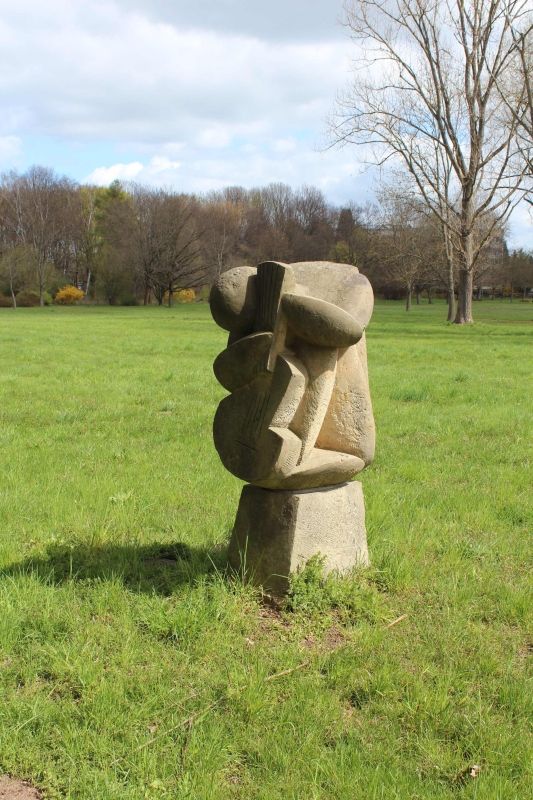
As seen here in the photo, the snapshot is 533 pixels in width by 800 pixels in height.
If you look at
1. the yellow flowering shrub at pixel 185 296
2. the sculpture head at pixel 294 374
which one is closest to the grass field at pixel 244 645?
the sculpture head at pixel 294 374

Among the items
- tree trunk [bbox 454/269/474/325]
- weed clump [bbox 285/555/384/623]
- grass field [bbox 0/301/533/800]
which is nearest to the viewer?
grass field [bbox 0/301/533/800]

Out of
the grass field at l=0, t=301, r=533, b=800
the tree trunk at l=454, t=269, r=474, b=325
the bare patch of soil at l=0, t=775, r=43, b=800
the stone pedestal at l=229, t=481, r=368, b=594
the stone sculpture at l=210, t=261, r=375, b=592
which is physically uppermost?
the tree trunk at l=454, t=269, r=474, b=325

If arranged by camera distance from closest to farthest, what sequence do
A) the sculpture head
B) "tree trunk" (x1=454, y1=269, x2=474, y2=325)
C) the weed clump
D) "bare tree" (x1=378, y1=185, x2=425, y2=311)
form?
the sculpture head, the weed clump, "tree trunk" (x1=454, y1=269, x2=474, y2=325), "bare tree" (x1=378, y1=185, x2=425, y2=311)

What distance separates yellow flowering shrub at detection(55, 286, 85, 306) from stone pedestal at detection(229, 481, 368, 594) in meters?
61.3

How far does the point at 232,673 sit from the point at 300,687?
34cm

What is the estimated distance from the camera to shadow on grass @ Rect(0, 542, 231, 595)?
14.5 ft

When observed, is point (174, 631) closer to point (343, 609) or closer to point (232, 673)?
point (232, 673)

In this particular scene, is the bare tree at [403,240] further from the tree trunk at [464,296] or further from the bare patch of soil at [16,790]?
the bare patch of soil at [16,790]

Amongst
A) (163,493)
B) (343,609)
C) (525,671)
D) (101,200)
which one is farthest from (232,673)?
(101,200)

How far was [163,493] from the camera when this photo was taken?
6430mm

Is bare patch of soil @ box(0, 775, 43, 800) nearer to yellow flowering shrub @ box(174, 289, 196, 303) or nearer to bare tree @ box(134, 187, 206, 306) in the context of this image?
bare tree @ box(134, 187, 206, 306)

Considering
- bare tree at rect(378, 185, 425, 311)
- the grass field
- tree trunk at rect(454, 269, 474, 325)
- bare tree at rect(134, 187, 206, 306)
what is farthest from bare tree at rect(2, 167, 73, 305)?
the grass field

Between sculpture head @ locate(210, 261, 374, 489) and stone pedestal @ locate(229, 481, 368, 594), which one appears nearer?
sculpture head @ locate(210, 261, 374, 489)

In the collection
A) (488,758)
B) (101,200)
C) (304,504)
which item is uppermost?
(101,200)
